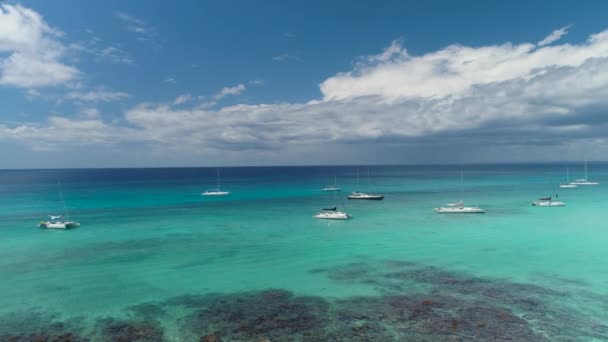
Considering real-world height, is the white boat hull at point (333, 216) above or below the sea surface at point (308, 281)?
above

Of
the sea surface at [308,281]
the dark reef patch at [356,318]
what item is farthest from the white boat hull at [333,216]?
the dark reef patch at [356,318]

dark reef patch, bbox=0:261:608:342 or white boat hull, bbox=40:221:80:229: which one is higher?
white boat hull, bbox=40:221:80:229

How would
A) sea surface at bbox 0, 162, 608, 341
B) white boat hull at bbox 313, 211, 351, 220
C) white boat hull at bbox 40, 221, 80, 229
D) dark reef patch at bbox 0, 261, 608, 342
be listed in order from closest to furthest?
dark reef patch at bbox 0, 261, 608, 342, sea surface at bbox 0, 162, 608, 341, white boat hull at bbox 40, 221, 80, 229, white boat hull at bbox 313, 211, 351, 220

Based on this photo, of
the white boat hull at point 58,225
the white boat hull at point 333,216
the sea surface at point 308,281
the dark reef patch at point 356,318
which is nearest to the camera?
the dark reef patch at point 356,318

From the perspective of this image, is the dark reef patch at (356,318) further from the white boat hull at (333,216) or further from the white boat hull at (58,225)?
the white boat hull at (333,216)

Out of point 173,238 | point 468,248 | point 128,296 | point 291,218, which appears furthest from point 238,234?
point 468,248

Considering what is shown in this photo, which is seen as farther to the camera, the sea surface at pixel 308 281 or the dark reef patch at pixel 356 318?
the sea surface at pixel 308 281

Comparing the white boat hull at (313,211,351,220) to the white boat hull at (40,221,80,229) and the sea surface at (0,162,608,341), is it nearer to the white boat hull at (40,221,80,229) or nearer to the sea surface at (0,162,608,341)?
the sea surface at (0,162,608,341)

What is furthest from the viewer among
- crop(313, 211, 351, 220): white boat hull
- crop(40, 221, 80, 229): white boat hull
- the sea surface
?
crop(313, 211, 351, 220): white boat hull

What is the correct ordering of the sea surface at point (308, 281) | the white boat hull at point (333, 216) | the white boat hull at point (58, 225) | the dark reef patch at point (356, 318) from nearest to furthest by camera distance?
the dark reef patch at point (356, 318) → the sea surface at point (308, 281) → the white boat hull at point (58, 225) → the white boat hull at point (333, 216)

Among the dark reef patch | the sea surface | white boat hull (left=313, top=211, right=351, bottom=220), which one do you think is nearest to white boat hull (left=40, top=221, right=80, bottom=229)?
the sea surface

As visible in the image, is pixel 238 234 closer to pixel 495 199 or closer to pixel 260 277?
pixel 260 277
